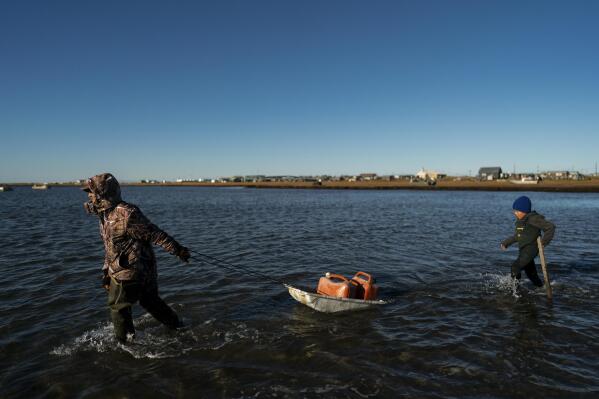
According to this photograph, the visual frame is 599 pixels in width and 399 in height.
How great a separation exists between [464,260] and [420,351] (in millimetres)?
9033

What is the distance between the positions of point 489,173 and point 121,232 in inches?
7410

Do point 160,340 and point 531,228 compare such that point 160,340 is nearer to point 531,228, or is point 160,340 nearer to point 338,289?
point 338,289

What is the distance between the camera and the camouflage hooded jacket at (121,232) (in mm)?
6254

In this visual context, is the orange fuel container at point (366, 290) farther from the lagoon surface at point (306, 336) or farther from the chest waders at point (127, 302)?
the chest waders at point (127, 302)

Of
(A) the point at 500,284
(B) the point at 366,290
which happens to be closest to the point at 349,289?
(B) the point at 366,290

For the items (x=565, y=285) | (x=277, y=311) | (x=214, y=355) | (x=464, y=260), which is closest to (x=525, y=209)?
(x=565, y=285)

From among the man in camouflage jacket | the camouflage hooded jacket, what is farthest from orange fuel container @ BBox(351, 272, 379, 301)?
the camouflage hooded jacket

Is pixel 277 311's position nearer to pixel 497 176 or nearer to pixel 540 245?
pixel 540 245

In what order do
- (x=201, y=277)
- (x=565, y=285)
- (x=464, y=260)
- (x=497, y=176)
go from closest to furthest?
(x=565, y=285) < (x=201, y=277) < (x=464, y=260) < (x=497, y=176)

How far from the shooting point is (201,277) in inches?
483

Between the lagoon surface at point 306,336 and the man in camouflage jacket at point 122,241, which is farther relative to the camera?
the man in camouflage jacket at point 122,241

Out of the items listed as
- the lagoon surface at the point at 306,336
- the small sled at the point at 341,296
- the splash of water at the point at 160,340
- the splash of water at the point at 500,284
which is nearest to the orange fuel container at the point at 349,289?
the small sled at the point at 341,296

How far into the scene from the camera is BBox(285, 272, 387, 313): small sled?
851cm

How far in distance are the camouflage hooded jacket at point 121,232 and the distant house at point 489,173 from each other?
17482cm
